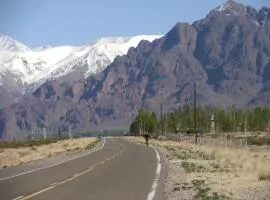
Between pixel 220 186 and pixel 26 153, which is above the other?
pixel 26 153

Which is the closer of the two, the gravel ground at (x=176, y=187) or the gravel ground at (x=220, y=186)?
the gravel ground at (x=220, y=186)

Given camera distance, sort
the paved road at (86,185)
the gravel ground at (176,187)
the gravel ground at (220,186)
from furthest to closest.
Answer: the paved road at (86,185) → the gravel ground at (176,187) → the gravel ground at (220,186)

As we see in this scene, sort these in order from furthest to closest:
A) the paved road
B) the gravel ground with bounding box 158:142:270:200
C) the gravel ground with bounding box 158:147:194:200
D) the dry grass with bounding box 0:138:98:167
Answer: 1. the dry grass with bounding box 0:138:98:167
2. the paved road
3. the gravel ground with bounding box 158:147:194:200
4. the gravel ground with bounding box 158:142:270:200

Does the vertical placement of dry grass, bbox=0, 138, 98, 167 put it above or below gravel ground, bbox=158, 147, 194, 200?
above

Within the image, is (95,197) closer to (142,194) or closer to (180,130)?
(142,194)

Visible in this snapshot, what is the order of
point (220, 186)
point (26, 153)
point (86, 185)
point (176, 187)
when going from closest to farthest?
point (220, 186), point (176, 187), point (86, 185), point (26, 153)

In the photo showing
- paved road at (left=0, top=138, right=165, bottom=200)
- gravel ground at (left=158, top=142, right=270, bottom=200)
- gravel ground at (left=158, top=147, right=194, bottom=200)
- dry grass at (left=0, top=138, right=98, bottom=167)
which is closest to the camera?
gravel ground at (left=158, top=142, right=270, bottom=200)

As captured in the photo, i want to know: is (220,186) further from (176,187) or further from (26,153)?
(26,153)

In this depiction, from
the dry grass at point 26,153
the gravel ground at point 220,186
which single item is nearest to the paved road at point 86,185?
the gravel ground at point 220,186

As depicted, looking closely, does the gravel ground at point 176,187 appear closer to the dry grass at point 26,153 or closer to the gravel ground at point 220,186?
the gravel ground at point 220,186

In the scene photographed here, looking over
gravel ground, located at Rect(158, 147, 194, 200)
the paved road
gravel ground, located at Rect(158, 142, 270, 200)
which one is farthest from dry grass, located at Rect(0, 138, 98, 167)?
gravel ground, located at Rect(158, 142, 270, 200)

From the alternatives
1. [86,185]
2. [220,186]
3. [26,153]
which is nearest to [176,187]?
[220,186]

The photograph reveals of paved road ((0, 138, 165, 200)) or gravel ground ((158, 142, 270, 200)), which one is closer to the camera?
gravel ground ((158, 142, 270, 200))

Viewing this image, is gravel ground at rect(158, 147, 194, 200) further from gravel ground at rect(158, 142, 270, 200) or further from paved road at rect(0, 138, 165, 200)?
paved road at rect(0, 138, 165, 200)
